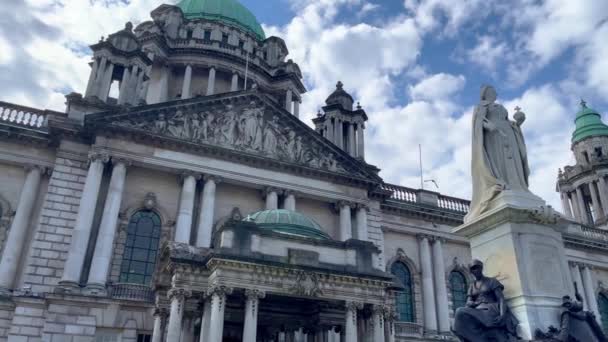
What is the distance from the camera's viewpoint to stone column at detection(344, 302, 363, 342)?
14.9 meters

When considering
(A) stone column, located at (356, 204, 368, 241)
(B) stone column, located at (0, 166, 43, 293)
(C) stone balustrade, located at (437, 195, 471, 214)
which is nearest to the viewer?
(B) stone column, located at (0, 166, 43, 293)

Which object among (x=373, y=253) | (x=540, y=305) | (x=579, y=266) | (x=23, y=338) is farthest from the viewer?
(x=579, y=266)

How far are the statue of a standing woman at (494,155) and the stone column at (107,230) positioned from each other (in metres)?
18.9

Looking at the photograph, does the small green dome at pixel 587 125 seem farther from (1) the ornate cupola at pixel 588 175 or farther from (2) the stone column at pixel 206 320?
(2) the stone column at pixel 206 320

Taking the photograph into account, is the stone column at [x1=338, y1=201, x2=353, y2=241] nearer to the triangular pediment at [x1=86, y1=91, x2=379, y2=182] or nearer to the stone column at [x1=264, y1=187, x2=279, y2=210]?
the triangular pediment at [x1=86, y1=91, x2=379, y2=182]

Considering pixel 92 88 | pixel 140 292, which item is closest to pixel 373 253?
pixel 140 292

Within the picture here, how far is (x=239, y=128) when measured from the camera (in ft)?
94.6

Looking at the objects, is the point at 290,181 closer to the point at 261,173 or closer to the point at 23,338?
the point at 261,173

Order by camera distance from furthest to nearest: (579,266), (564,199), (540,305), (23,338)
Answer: (564,199)
(579,266)
(23,338)
(540,305)

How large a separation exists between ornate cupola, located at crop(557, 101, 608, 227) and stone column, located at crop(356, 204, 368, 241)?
94.4 feet

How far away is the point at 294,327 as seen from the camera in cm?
1730

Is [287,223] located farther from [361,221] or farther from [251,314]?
[361,221]

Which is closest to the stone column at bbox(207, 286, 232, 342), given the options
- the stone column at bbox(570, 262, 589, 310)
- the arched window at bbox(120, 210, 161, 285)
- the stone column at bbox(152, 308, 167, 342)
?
the stone column at bbox(152, 308, 167, 342)

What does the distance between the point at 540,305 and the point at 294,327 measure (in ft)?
36.9
